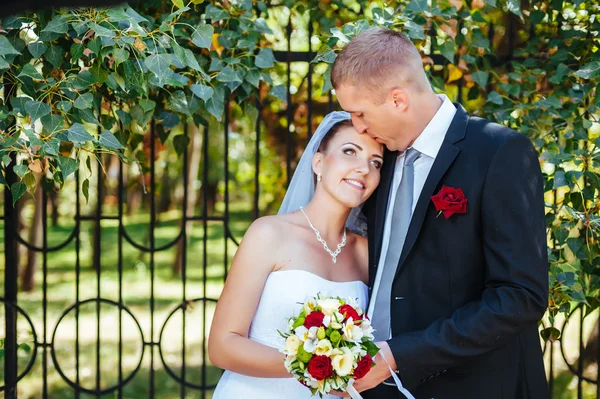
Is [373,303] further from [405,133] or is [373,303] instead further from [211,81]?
[211,81]

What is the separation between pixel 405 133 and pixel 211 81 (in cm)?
110

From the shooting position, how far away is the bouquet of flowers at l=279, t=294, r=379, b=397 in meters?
2.07

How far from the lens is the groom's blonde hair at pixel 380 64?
96.7 inches

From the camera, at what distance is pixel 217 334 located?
2.68 m

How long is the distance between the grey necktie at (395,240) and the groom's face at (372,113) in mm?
101

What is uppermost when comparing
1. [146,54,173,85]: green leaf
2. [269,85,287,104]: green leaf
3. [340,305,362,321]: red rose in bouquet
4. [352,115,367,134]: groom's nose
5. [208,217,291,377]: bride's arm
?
[146,54,173,85]: green leaf

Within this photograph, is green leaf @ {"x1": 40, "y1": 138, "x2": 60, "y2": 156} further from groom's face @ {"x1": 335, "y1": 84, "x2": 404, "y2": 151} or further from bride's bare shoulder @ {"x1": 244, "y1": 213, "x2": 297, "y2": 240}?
groom's face @ {"x1": 335, "y1": 84, "x2": 404, "y2": 151}

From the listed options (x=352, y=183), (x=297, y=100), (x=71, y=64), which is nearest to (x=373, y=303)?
(x=352, y=183)

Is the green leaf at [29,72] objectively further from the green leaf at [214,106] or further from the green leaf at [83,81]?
the green leaf at [214,106]

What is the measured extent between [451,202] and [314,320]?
581mm

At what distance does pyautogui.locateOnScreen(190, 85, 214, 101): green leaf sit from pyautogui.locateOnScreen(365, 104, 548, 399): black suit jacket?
1.03 m

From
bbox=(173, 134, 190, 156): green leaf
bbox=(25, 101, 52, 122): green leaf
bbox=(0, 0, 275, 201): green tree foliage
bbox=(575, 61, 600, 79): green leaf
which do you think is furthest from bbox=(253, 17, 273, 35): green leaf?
bbox=(575, 61, 600, 79): green leaf

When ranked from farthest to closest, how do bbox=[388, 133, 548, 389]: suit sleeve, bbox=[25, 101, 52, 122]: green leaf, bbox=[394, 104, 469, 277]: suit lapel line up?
bbox=[25, 101, 52, 122]: green leaf < bbox=[394, 104, 469, 277]: suit lapel < bbox=[388, 133, 548, 389]: suit sleeve

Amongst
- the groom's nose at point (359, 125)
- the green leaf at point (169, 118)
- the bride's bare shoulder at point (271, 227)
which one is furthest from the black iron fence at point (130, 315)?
the groom's nose at point (359, 125)
